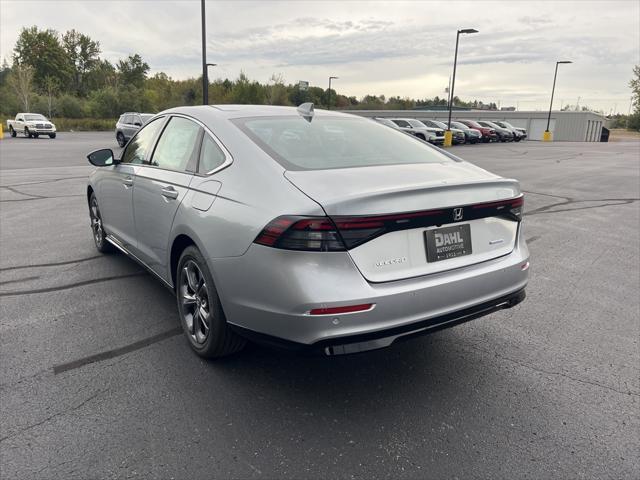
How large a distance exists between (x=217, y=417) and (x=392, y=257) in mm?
1291

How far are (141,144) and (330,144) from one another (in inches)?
79.6

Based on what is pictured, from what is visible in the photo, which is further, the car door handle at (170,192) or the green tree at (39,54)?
the green tree at (39,54)

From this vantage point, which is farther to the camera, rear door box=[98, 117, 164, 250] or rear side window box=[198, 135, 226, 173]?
rear door box=[98, 117, 164, 250]

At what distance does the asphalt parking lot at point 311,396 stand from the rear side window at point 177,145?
4.08 feet

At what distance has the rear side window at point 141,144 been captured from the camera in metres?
4.29

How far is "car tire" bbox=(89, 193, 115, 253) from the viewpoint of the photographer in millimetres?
5578

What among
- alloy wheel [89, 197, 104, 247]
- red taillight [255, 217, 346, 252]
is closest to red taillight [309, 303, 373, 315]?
red taillight [255, 217, 346, 252]

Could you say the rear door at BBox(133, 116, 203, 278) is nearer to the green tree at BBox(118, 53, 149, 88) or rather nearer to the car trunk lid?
the car trunk lid

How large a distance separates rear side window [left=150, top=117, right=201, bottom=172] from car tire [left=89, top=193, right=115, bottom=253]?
1886mm

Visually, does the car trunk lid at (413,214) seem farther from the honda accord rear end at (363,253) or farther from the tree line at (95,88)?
the tree line at (95,88)

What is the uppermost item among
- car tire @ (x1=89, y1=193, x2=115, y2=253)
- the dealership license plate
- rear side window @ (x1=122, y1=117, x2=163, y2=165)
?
rear side window @ (x1=122, y1=117, x2=163, y2=165)

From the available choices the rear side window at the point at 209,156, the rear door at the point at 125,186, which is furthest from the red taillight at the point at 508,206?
the rear door at the point at 125,186

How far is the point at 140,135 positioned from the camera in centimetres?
461

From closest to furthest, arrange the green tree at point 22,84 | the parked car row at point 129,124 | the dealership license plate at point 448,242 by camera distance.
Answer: the dealership license plate at point 448,242
the parked car row at point 129,124
the green tree at point 22,84
